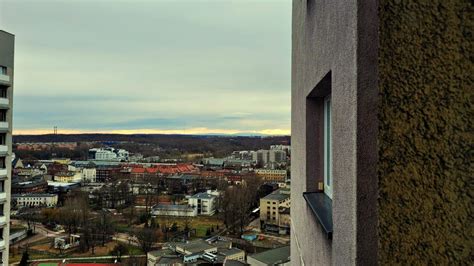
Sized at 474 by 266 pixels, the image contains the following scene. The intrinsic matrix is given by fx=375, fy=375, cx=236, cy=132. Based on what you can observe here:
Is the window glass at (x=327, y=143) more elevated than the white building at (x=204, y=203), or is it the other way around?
the window glass at (x=327, y=143)

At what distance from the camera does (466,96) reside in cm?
64

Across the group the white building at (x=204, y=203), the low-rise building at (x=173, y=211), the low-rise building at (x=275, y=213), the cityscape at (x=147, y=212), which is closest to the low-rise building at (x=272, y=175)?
the cityscape at (x=147, y=212)

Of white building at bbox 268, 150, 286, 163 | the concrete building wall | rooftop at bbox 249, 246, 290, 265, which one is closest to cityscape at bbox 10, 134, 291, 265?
rooftop at bbox 249, 246, 290, 265

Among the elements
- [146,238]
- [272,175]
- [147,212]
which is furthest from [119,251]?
[272,175]

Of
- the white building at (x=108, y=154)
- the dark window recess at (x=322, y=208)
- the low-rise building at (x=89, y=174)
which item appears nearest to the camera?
the dark window recess at (x=322, y=208)

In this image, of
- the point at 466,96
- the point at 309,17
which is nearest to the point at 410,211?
the point at 466,96

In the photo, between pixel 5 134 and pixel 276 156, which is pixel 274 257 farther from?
pixel 276 156

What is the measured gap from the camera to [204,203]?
108ft

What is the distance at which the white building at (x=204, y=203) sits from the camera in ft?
107

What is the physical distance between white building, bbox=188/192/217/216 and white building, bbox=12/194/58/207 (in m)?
12.1

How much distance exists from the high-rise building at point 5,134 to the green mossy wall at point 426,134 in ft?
21.7

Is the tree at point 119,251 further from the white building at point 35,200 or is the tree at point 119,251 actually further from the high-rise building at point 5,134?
the high-rise building at point 5,134

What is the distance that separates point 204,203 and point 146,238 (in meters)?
9.06

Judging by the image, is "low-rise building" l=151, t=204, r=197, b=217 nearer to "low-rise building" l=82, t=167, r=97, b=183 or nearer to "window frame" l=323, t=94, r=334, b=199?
"low-rise building" l=82, t=167, r=97, b=183
